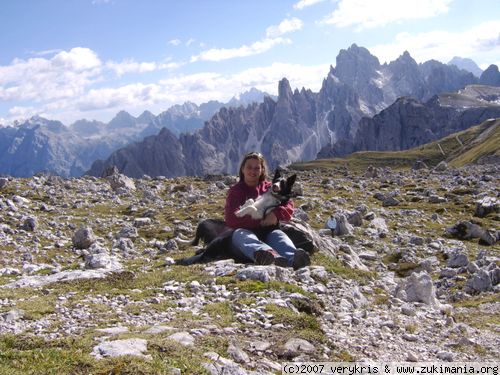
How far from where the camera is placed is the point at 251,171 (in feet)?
59.9

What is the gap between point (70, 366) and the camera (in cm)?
754

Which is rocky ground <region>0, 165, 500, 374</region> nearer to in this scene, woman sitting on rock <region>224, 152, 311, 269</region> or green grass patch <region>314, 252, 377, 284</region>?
green grass patch <region>314, 252, 377, 284</region>

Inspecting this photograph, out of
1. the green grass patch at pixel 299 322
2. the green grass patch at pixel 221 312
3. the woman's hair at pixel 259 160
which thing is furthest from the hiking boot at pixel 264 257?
the green grass patch at pixel 299 322

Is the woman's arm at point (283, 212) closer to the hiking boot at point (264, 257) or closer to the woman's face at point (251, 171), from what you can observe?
the woman's face at point (251, 171)

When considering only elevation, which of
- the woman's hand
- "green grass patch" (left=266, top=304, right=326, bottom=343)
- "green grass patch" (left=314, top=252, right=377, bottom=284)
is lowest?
"green grass patch" (left=314, top=252, right=377, bottom=284)

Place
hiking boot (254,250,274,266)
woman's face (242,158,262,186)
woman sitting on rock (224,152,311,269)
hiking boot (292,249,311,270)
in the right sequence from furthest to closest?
woman's face (242,158,262,186) < woman sitting on rock (224,152,311,269) < hiking boot (292,249,311,270) < hiking boot (254,250,274,266)

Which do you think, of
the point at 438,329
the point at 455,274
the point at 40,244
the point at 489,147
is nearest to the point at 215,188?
the point at 40,244

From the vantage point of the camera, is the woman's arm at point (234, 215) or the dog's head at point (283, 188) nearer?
the dog's head at point (283, 188)

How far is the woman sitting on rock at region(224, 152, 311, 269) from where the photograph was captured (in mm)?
17000

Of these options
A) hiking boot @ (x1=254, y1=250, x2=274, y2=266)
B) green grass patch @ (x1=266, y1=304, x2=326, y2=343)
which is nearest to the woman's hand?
hiking boot @ (x1=254, y1=250, x2=274, y2=266)

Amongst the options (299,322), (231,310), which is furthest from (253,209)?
(299,322)

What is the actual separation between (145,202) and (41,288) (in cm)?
3915

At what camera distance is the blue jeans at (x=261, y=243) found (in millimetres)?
16641

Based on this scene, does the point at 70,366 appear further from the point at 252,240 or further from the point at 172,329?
the point at 252,240
